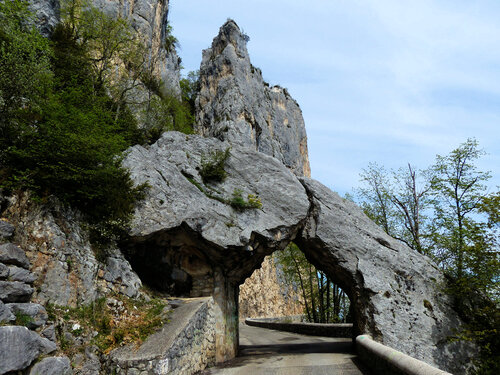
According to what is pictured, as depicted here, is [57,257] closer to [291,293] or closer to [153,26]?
[153,26]

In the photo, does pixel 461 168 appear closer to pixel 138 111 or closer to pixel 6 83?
pixel 138 111

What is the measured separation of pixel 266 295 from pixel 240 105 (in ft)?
78.0

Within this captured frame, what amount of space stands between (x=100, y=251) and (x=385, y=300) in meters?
12.4

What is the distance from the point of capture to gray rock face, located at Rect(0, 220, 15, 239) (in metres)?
7.74

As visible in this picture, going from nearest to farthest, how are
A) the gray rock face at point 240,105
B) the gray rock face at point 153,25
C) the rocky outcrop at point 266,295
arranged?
the gray rock face at point 153,25
the rocky outcrop at point 266,295
the gray rock face at point 240,105

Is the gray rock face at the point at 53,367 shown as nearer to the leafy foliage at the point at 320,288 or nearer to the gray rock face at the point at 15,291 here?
the gray rock face at the point at 15,291

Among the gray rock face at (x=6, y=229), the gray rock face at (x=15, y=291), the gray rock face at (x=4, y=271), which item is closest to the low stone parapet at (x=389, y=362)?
the gray rock face at (x=15, y=291)

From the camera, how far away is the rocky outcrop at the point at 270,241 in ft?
44.0

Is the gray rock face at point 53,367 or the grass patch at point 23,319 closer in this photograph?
the gray rock face at point 53,367

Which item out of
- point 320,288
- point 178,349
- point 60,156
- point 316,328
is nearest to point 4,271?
point 60,156

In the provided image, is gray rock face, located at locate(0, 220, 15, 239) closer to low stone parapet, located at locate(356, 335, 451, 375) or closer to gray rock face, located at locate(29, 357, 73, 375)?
gray rock face, located at locate(29, 357, 73, 375)

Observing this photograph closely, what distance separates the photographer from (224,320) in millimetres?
14094

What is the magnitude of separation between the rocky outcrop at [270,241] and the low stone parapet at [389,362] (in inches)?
176

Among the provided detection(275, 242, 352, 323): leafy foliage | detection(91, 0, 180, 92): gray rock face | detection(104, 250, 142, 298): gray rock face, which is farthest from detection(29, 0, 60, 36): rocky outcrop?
detection(275, 242, 352, 323): leafy foliage
